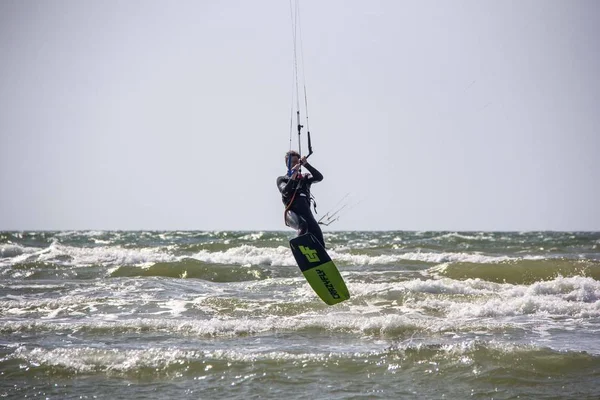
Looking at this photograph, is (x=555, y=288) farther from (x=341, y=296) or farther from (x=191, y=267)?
(x=191, y=267)

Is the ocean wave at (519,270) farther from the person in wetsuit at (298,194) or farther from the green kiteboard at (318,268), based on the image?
the person in wetsuit at (298,194)

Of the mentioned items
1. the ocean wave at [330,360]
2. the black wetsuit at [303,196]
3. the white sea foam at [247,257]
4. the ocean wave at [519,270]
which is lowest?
the ocean wave at [330,360]

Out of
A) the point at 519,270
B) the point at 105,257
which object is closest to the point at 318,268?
the point at 519,270

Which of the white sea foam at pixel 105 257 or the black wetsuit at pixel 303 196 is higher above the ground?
the black wetsuit at pixel 303 196

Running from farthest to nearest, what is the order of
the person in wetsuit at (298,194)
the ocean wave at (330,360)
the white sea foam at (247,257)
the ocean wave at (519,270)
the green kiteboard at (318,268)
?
1. the white sea foam at (247,257)
2. the ocean wave at (519,270)
3. the person in wetsuit at (298,194)
4. the green kiteboard at (318,268)
5. the ocean wave at (330,360)

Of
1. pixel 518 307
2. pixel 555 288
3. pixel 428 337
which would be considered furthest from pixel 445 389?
pixel 555 288

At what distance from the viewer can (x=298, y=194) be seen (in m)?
8.87

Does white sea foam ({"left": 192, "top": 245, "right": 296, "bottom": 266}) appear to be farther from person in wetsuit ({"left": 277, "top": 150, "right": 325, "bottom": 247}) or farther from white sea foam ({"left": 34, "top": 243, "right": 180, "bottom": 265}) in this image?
person in wetsuit ({"left": 277, "top": 150, "right": 325, "bottom": 247})

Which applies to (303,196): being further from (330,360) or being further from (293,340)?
(330,360)

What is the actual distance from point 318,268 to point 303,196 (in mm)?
1068

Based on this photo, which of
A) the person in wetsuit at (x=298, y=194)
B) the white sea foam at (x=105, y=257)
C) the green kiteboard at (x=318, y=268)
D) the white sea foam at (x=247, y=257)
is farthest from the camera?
the white sea foam at (x=105, y=257)

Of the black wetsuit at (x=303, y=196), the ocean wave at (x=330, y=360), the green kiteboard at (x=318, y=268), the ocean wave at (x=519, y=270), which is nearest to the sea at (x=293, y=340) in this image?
the ocean wave at (x=330, y=360)

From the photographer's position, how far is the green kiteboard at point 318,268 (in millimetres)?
8664

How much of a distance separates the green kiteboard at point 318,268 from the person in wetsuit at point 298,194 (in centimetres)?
19
